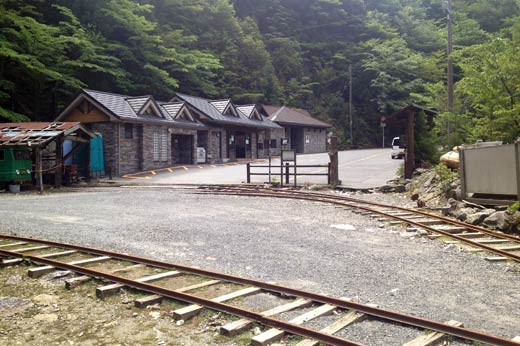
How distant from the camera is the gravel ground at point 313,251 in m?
5.08

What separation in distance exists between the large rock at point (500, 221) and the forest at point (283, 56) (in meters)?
5.17

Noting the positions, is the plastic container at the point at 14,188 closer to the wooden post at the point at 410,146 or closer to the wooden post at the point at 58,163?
the wooden post at the point at 58,163

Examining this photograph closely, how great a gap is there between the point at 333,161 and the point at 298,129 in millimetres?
28966

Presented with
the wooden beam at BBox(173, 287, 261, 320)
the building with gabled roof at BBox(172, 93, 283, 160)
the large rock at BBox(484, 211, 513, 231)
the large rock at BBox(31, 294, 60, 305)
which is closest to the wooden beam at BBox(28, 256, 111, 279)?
Result: the large rock at BBox(31, 294, 60, 305)

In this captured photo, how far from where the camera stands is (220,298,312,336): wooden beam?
14.0 feet

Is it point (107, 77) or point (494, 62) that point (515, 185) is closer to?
point (494, 62)

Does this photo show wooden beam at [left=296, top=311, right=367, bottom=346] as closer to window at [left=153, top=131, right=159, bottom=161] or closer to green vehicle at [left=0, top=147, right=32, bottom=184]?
green vehicle at [left=0, top=147, right=32, bottom=184]

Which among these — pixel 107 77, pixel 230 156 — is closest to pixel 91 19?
pixel 107 77

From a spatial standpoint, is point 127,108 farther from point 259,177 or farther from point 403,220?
point 403,220

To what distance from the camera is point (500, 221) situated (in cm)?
938

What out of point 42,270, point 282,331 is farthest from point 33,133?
point 282,331

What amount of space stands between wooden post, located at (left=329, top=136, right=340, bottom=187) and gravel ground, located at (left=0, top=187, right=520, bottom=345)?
4.45 meters

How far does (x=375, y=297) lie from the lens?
210 inches

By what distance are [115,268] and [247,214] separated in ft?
19.3
